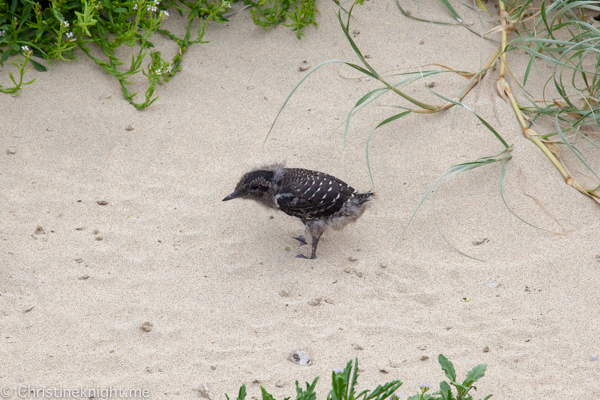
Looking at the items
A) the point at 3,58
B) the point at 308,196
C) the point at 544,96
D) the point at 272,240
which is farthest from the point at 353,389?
the point at 3,58

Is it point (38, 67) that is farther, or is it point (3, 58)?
point (38, 67)

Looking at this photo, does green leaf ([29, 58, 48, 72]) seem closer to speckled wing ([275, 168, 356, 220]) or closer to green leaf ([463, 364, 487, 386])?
speckled wing ([275, 168, 356, 220])

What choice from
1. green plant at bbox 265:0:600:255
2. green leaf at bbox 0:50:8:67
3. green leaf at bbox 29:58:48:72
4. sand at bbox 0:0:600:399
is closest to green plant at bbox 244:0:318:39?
sand at bbox 0:0:600:399

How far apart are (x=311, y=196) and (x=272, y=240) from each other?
0.59 meters

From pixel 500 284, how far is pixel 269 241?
5.84 feet

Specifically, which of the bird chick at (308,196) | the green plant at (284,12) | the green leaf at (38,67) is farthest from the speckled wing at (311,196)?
the green leaf at (38,67)

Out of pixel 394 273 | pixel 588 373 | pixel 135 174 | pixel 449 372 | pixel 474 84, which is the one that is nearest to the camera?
pixel 449 372

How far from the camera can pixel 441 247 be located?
4.67m

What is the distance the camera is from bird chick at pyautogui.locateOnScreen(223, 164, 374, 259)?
4.49 m

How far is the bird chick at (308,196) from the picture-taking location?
14.7ft

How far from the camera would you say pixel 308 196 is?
447 cm

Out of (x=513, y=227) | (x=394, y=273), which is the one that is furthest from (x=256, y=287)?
(x=513, y=227)

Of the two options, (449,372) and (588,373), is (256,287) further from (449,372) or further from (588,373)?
(588,373)

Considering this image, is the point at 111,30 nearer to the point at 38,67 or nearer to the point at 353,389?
the point at 38,67
